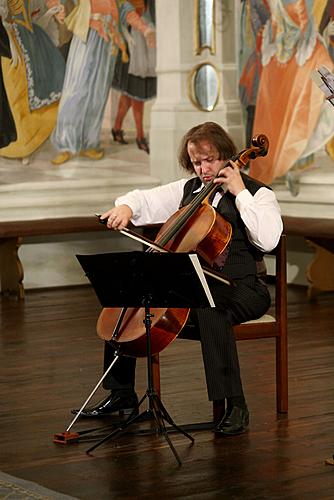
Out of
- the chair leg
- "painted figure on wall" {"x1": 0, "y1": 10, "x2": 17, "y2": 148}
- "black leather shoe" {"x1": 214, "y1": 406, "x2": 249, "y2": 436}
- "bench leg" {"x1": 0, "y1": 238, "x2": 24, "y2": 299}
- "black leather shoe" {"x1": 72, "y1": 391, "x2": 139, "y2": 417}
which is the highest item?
"painted figure on wall" {"x1": 0, "y1": 10, "x2": 17, "y2": 148}

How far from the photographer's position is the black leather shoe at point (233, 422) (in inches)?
229

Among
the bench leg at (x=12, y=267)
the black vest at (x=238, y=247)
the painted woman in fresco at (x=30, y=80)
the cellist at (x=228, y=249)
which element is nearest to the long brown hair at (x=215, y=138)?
the cellist at (x=228, y=249)

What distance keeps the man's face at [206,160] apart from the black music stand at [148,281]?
0.88 metres

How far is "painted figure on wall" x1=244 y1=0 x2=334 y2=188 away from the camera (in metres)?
10.9

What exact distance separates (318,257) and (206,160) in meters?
4.98

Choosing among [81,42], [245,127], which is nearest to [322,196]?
[245,127]

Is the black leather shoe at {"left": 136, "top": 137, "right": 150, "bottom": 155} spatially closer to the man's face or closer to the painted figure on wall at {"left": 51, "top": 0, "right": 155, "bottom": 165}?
the painted figure on wall at {"left": 51, "top": 0, "right": 155, "bottom": 165}

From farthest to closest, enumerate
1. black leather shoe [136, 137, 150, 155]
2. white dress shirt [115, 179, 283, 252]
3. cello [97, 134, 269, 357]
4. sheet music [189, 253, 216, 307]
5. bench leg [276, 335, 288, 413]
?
black leather shoe [136, 137, 150, 155]
bench leg [276, 335, 288, 413]
white dress shirt [115, 179, 283, 252]
cello [97, 134, 269, 357]
sheet music [189, 253, 216, 307]

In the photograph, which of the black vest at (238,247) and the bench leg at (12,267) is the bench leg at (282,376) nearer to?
the black vest at (238,247)

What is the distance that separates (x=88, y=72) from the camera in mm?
12016

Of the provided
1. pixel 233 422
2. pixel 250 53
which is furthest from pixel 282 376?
pixel 250 53

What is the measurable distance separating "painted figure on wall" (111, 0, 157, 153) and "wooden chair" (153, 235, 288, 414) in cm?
611

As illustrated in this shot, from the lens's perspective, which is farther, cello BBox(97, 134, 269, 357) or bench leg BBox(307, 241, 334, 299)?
bench leg BBox(307, 241, 334, 299)

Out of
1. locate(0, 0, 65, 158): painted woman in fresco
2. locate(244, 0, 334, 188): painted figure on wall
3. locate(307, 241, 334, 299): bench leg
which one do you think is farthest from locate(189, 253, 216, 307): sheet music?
locate(0, 0, 65, 158): painted woman in fresco
